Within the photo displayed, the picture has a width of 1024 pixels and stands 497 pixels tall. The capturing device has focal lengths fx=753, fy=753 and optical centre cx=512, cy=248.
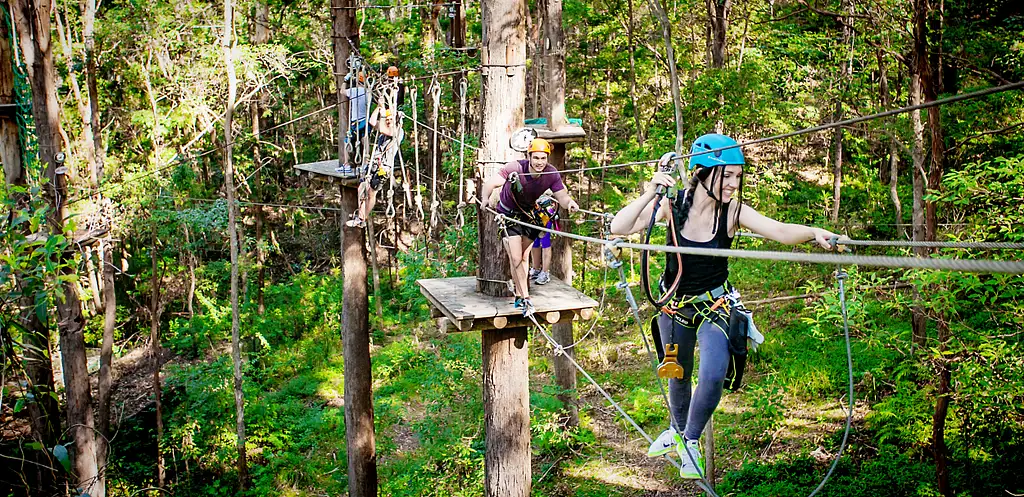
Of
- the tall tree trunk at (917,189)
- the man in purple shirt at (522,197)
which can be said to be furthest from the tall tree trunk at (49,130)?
the tall tree trunk at (917,189)

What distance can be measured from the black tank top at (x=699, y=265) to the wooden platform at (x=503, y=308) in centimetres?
191

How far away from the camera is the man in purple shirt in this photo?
5508 mm

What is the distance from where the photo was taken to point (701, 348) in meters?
3.73

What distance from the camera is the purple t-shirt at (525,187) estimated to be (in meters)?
5.54

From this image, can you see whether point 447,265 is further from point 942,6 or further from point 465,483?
point 942,6

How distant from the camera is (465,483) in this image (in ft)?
33.8

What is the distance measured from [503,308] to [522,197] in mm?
863

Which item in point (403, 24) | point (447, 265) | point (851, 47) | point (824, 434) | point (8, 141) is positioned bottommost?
point (824, 434)

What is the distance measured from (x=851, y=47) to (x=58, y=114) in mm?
9992

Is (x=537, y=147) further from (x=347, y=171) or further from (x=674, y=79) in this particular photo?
(x=347, y=171)

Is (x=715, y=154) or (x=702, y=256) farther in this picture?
(x=702, y=256)

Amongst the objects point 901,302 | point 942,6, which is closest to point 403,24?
point 942,6

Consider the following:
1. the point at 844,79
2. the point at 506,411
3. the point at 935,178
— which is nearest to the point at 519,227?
the point at 506,411

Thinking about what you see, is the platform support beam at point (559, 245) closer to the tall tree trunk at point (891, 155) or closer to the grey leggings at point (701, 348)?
the tall tree trunk at point (891, 155)
